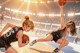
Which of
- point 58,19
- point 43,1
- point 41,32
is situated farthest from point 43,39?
point 43,1

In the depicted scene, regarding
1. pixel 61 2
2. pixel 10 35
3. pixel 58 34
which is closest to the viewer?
pixel 10 35

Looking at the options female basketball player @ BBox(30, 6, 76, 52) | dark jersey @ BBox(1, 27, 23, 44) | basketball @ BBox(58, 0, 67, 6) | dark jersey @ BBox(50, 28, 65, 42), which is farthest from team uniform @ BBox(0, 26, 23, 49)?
basketball @ BBox(58, 0, 67, 6)

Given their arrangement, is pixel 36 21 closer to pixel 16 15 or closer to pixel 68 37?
pixel 16 15

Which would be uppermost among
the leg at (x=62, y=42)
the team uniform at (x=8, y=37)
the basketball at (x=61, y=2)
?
the basketball at (x=61, y=2)

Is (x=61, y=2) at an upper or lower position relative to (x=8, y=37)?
upper

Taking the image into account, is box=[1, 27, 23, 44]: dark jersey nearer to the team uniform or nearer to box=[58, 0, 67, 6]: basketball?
the team uniform

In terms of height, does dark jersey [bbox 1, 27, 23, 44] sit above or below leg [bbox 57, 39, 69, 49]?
above

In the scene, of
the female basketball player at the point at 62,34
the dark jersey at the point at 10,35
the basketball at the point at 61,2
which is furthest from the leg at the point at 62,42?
the dark jersey at the point at 10,35

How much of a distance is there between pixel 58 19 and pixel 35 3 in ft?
1.28

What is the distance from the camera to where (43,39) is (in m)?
2.47

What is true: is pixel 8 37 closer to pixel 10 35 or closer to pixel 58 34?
pixel 10 35

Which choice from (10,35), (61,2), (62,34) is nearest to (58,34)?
(62,34)

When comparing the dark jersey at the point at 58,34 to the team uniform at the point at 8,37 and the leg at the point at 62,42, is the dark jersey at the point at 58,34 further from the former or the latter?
the team uniform at the point at 8,37

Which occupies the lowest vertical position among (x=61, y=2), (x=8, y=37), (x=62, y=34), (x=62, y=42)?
(x=62, y=42)
